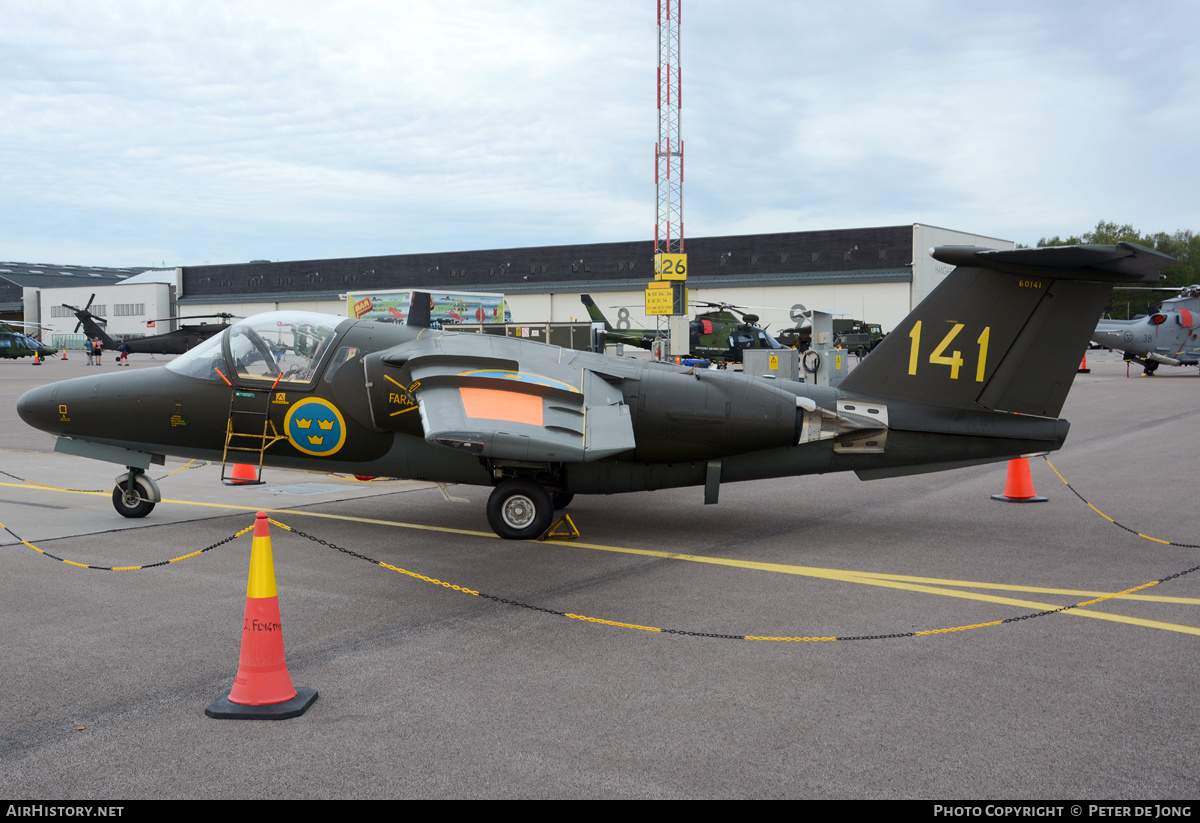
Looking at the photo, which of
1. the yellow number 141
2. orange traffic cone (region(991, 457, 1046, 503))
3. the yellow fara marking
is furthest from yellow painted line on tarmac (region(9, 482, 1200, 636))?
orange traffic cone (region(991, 457, 1046, 503))

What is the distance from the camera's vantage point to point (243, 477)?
13.1 m

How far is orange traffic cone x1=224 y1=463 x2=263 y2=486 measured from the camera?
12.9 metres

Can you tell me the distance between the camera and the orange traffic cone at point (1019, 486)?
1152 centimetres

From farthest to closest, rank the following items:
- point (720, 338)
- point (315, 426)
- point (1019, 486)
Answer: point (720, 338) → point (1019, 486) → point (315, 426)

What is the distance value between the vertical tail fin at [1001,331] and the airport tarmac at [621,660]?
1651 mm

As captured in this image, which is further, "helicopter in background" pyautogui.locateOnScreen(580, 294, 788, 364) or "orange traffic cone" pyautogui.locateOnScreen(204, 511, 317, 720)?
"helicopter in background" pyautogui.locateOnScreen(580, 294, 788, 364)

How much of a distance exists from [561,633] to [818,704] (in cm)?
197

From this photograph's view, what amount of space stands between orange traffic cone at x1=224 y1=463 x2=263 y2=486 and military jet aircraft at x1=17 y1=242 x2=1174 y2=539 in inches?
108

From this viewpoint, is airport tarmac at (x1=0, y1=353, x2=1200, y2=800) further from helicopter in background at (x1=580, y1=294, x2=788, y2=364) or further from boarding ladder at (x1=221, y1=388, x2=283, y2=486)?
helicopter in background at (x1=580, y1=294, x2=788, y2=364)

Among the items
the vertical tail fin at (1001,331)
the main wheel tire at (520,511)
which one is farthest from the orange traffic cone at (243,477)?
the vertical tail fin at (1001,331)

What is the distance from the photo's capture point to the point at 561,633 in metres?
6.02

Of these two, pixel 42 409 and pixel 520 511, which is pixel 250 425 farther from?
pixel 520 511

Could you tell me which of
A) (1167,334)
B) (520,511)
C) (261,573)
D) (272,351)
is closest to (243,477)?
(272,351)

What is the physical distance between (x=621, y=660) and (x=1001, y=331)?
5.85 meters
